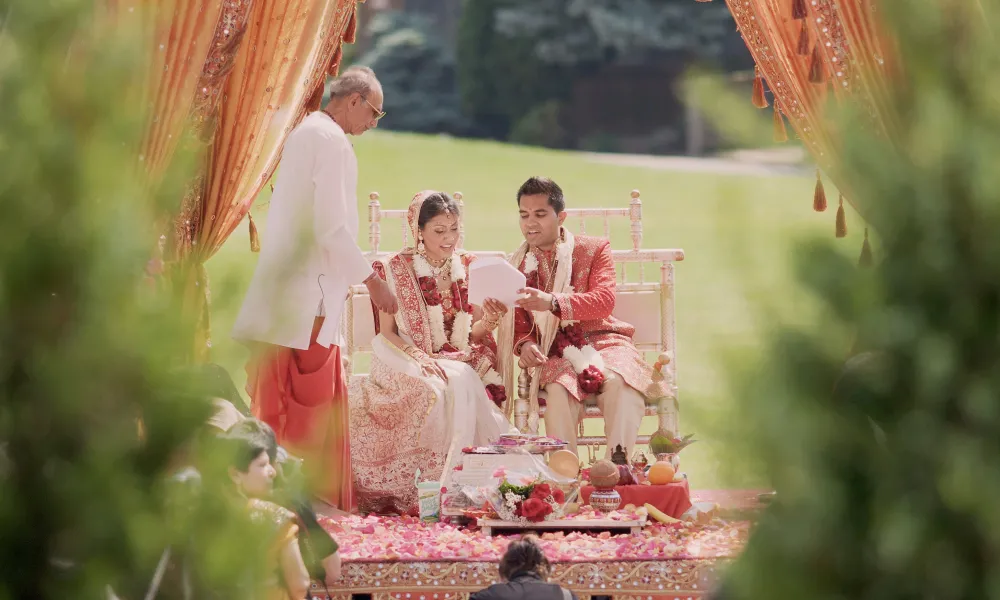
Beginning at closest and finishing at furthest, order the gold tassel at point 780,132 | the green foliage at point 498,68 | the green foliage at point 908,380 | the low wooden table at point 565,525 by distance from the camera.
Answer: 1. the green foliage at point 908,380
2. the gold tassel at point 780,132
3. the low wooden table at point 565,525
4. the green foliage at point 498,68

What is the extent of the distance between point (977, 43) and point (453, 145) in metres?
22.0

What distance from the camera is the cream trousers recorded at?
4.93m

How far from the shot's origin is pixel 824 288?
1099mm

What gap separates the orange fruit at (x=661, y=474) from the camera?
4.50m

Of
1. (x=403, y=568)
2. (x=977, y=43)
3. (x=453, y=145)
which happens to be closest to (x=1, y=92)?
(x=977, y=43)

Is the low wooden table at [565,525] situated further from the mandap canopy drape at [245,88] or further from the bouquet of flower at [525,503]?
the mandap canopy drape at [245,88]

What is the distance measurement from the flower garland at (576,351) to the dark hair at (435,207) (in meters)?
0.39

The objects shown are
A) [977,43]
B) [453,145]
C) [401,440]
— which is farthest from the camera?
[453,145]

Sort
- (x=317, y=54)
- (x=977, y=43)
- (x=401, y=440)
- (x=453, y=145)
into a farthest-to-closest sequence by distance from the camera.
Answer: (x=453, y=145), (x=401, y=440), (x=317, y=54), (x=977, y=43)

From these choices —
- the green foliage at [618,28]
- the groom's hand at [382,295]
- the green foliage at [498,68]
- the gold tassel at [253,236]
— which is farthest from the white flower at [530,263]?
the green foliage at [498,68]

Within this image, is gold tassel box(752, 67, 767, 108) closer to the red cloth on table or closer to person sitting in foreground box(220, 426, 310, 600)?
the red cloth on table

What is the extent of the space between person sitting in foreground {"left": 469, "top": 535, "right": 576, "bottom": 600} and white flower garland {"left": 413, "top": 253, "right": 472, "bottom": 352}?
199cm

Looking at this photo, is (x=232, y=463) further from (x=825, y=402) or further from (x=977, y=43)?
(x=977, y=43)

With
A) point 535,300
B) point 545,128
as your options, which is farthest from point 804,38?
point 545,128
